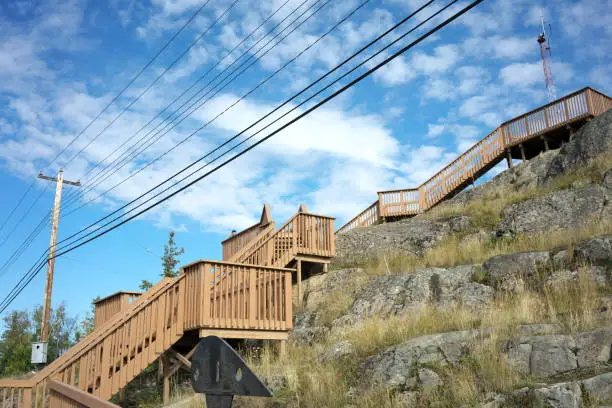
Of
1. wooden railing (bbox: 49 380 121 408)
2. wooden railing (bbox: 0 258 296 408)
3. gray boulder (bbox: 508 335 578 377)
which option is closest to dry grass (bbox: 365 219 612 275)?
wooden railing (bbox: 0 258 296 408)

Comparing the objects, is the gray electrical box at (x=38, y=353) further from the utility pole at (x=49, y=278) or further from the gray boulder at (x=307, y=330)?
the gray boulder at (x=307, y=330)

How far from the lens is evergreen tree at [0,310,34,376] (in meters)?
37.2

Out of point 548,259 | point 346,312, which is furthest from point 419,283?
point 548,259

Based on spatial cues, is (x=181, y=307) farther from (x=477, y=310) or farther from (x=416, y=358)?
(x=477, y=310)

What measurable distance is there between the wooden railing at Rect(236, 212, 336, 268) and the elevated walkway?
228cm

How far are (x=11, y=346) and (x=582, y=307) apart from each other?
4255 cm

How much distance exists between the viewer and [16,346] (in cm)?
3912

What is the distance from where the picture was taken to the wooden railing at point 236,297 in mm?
12586

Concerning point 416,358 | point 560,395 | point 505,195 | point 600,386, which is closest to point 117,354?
point 416,358

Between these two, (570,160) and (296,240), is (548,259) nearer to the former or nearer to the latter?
(296,240)

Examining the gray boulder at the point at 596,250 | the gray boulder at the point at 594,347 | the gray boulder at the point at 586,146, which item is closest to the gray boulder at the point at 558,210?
the gray boulder at the point at 586,146

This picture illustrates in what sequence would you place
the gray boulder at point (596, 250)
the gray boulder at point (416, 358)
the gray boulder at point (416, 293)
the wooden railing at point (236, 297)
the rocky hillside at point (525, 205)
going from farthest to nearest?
1. the rocky hillside at point (525, 205)
2. the gray boulder at point (416, 293)
3. the wooden railing at point (236, 297)
4. the gray boulder at point (596, 250)
5. the gray boulder at point (416, 358)

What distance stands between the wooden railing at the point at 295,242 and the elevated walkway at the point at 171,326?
228 centimetres

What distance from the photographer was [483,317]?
1056cm
